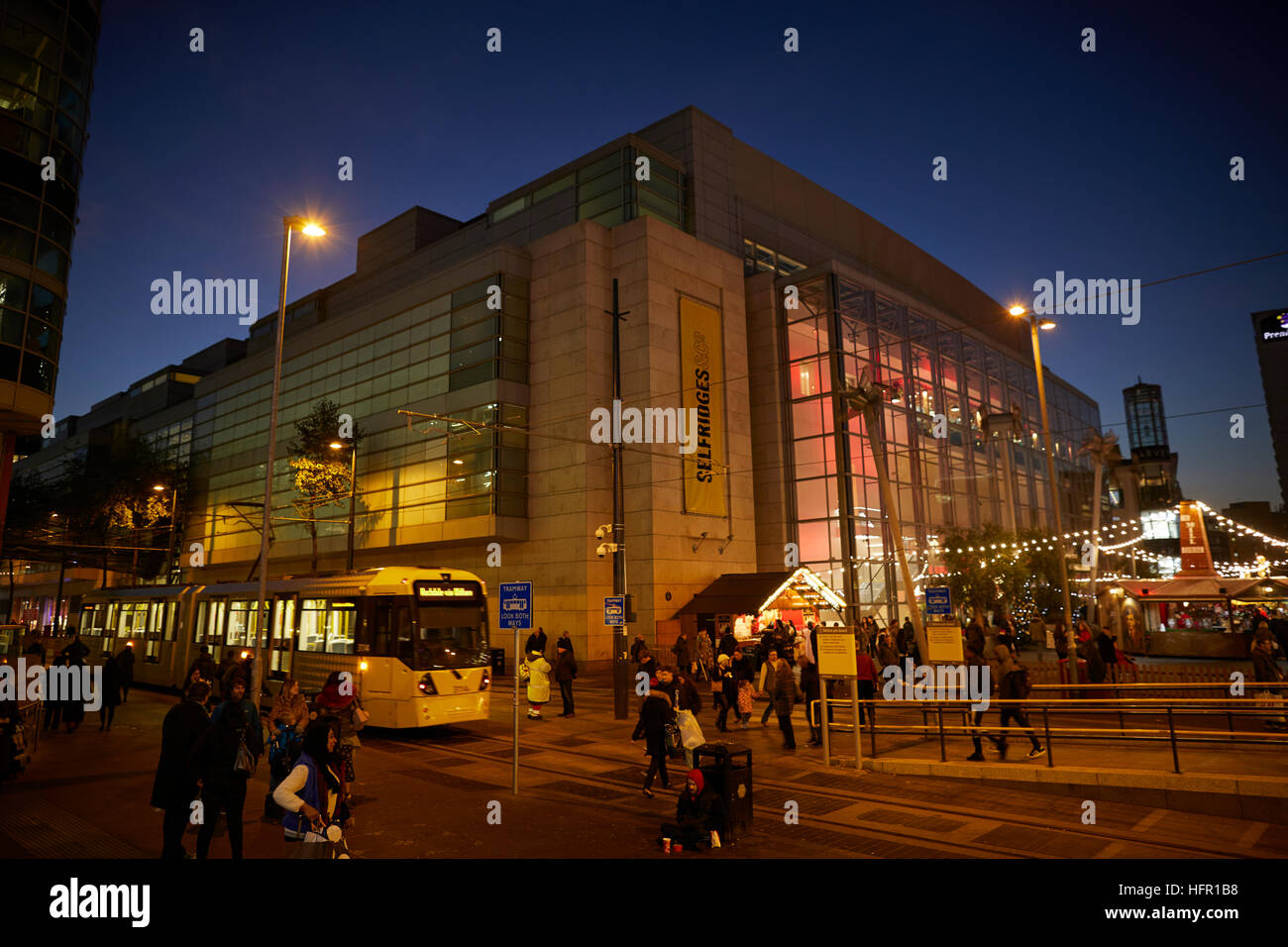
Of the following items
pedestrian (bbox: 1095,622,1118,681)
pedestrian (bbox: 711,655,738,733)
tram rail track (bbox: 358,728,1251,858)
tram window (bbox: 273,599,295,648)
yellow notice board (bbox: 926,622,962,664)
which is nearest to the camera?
tram rail track (bbox: 358,728,1251,858)

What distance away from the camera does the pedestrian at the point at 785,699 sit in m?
14.5

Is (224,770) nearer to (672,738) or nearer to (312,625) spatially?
(672,738)

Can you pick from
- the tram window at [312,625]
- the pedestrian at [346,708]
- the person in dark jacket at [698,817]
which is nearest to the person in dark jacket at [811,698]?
the person in dark jacket at [698,817]

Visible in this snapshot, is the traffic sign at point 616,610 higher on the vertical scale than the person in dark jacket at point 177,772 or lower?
higher

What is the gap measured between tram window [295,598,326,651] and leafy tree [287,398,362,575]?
18774 mm

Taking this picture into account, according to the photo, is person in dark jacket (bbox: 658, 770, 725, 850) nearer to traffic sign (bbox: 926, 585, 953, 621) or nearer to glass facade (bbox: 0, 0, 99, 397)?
traffic sign (bbox: 926, 585, 953, 621)

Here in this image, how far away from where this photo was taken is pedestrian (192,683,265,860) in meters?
7.07

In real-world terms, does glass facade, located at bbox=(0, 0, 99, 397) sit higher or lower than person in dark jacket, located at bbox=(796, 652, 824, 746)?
higher

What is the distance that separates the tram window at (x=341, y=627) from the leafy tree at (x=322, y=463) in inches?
787

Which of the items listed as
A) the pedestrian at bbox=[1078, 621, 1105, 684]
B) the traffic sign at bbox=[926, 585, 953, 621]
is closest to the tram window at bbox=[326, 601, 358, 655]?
the traffic sign at bbox=[926, 585, 953, 621]

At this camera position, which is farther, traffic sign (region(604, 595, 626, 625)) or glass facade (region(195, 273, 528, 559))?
glass facade (region(195, 273, 528, 559))

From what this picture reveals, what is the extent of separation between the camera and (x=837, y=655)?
42.8ft

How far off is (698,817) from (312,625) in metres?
12.4

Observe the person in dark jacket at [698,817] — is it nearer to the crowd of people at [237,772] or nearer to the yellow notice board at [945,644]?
the crowd of people at [237,772]
